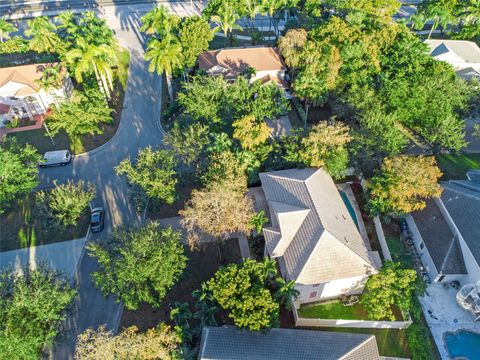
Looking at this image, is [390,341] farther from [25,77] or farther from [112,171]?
[25,77]

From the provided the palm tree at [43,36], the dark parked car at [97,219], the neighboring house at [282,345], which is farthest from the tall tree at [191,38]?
the neighboring house at [282,345]

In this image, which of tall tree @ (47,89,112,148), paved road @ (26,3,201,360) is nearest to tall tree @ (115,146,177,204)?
paved road @ (26,3,201,360)

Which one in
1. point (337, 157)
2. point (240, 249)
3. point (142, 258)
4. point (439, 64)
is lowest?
point (240, 249)

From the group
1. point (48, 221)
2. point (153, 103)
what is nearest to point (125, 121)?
point (153, 103)

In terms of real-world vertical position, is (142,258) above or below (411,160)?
below

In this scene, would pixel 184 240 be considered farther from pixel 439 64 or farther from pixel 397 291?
pixel 439 64

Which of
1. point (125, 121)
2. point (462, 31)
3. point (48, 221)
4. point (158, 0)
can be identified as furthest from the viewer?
point (158, 0)

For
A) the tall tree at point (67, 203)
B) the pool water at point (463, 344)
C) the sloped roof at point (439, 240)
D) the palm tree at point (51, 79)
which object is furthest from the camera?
the palm tree at point (51, 79)

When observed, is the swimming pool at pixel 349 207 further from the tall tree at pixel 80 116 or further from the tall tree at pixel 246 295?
the tall tree at pixel 80 116
